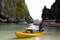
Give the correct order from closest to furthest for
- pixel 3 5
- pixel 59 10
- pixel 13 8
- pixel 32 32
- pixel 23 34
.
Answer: pixel 23 34
pixel 32 32
pixel 59 10
pixel 3 5
pixel 13 8

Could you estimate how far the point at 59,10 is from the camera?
322 ft

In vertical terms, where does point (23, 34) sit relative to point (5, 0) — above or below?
below

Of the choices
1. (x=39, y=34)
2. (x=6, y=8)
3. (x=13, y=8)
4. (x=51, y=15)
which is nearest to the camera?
(x=39, y=34)

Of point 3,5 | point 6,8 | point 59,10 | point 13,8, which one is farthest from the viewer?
point 13,8

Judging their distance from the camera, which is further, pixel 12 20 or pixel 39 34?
pixel 12 20

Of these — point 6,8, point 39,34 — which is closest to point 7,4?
point 6,8

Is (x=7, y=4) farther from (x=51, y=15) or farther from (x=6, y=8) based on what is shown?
(x=51, y=15)

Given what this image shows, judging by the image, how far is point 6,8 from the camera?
17025 cm

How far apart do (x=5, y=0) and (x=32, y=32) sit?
138 m

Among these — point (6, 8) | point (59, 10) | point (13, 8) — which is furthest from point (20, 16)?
point (59, 10)

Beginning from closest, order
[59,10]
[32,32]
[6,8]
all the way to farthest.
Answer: [32,32] < [59,10] < [6,8]

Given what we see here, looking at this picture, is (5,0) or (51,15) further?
(5,0)

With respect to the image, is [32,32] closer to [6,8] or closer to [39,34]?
[39,34]

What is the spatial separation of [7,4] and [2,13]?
21.8m
